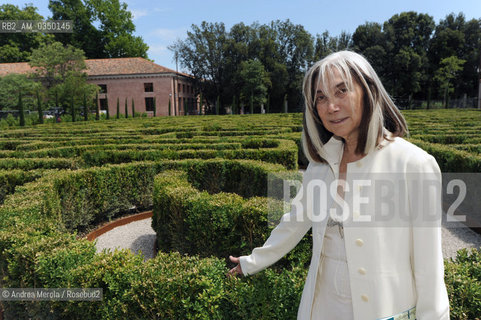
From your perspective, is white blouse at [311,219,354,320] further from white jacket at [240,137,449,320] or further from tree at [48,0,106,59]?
tree at [48,0,106,59]

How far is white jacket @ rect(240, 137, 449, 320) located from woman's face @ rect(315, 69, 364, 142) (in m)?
0.18

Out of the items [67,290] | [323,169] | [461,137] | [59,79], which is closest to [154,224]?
[67,290]

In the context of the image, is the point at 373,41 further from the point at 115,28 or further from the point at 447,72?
the point at 115,28

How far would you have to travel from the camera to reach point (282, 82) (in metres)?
47.8

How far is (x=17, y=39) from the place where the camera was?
5122cm

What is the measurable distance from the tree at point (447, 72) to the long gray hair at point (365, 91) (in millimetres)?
49693

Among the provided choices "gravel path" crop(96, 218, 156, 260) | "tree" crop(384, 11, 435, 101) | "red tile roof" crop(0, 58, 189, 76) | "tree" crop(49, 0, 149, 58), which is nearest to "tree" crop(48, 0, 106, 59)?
"tree" crop(49, 0, 149, 58)

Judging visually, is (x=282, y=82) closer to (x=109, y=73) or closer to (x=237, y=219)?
(x=109, y=73)

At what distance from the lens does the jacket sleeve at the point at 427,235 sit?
1382mm

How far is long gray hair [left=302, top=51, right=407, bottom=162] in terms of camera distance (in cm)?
148

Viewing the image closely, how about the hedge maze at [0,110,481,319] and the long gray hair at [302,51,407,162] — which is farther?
the hedge maze at [0,110,481,319]

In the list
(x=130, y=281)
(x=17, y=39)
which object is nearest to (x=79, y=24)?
(x=17, y=39)

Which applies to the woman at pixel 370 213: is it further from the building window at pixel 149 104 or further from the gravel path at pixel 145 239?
the building window at pixel 149 104

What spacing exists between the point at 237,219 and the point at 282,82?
45.7m
